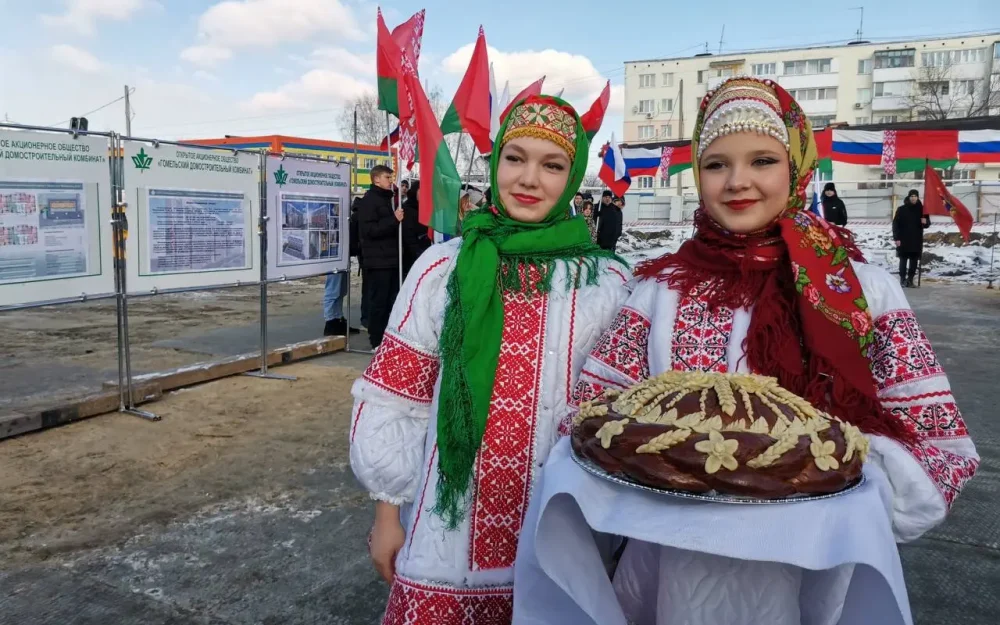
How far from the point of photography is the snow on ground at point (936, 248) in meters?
17.3

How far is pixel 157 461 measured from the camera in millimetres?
4379

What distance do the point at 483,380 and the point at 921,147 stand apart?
1578 centimetres

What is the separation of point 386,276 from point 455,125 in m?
1.99

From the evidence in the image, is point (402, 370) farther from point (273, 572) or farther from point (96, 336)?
point (96, 336)

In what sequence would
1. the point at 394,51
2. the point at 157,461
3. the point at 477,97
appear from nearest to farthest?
the point at 157,461 < the point at 394,51 < the point at 477,97

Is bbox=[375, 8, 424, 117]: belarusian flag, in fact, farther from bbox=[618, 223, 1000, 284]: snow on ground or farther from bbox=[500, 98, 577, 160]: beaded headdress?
bbox=[618, 223, 1000, 284]: snow on ground

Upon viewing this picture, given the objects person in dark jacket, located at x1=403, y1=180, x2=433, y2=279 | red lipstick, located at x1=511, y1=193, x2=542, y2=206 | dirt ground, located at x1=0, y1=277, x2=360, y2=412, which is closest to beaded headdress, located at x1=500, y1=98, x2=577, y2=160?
red lipstick, located at x1=511, y1=193, x2=542, y2=206

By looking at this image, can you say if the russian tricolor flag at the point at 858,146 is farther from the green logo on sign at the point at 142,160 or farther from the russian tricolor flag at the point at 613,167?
the green logo on sign at the point at 142,160

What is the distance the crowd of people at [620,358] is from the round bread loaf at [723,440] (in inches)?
1.3

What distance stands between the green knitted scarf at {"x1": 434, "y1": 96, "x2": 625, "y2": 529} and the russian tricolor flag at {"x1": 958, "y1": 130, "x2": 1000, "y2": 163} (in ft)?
51.4

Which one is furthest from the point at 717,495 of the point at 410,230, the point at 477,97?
the point at 410,230

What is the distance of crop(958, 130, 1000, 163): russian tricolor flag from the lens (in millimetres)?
14172

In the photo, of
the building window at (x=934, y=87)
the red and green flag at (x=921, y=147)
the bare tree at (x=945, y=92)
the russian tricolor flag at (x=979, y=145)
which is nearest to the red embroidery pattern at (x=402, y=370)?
the red and green flag at (x=921, y=147)

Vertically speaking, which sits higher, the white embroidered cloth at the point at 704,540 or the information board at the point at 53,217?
the information board at the point at 53,217
